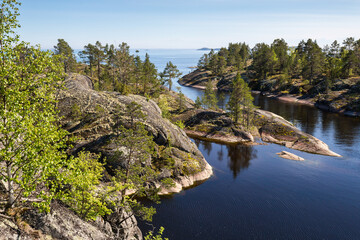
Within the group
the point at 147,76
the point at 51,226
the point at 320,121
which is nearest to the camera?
the point at 51,226

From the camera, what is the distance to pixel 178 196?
4328 cm

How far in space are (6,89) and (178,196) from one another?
111 feet

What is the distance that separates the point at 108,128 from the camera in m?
46.7

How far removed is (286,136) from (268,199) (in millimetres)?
37510

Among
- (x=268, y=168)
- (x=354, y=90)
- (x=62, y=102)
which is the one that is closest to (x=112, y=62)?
(x=62, y=102)

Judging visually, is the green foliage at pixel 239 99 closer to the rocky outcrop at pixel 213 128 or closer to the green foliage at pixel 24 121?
the rocky outcrop at pixel 213 128

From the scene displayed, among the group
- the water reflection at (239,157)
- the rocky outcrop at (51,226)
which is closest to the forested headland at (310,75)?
the water reflection at (239,157)

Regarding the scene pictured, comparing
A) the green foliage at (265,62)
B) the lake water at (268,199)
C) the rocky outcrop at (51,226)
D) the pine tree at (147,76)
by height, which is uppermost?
the green foliage at (265,62)

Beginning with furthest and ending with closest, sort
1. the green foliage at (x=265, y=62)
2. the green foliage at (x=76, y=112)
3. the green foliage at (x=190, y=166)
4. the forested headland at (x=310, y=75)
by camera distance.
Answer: the green foliage at (x=265, y=62) → the forested headland at (x=310, y=75) → the green foliage at (x=190, y=166) → the green foliage at (x=76, y=112)

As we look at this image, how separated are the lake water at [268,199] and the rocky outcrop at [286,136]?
331 centimetres

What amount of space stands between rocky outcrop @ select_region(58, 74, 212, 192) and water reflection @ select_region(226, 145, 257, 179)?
670 centimetres

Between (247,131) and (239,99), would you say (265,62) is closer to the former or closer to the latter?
(239,99)

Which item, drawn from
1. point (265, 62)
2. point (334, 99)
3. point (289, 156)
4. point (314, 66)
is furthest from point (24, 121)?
point (265, 62)

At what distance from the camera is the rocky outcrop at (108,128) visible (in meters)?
45.0
